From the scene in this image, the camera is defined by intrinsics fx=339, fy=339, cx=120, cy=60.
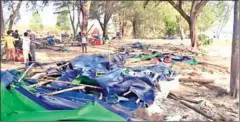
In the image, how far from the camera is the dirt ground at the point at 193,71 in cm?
291

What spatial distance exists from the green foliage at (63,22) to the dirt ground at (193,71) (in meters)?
0.26

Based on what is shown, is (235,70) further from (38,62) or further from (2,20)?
(2,20)

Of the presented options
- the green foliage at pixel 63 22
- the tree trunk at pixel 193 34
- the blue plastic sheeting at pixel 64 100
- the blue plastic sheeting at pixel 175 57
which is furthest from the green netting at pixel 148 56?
the blue plastic sheeting at pixel 64 100

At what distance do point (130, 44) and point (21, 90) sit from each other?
1.54m

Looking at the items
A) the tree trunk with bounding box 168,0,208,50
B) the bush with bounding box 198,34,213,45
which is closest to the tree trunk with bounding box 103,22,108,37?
the tree trunk with bounding box 168,0,208,50

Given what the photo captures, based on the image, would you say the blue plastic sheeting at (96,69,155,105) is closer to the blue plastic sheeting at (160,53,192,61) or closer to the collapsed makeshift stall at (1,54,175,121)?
the collapsed makeshift stall at (1,54,175,121)

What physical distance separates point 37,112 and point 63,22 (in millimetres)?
1596

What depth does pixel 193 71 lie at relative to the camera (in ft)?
12.1

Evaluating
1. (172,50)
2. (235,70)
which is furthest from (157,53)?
(235,70)

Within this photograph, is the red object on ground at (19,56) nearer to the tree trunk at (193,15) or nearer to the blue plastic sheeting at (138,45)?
the blue plastic sheeting at (138,45)

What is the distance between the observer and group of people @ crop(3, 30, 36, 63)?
389 centimetres

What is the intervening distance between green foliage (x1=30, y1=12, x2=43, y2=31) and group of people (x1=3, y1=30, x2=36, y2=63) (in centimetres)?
11

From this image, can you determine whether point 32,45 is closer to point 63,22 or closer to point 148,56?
point 63,22

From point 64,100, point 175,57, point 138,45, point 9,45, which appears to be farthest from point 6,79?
point 175,57
